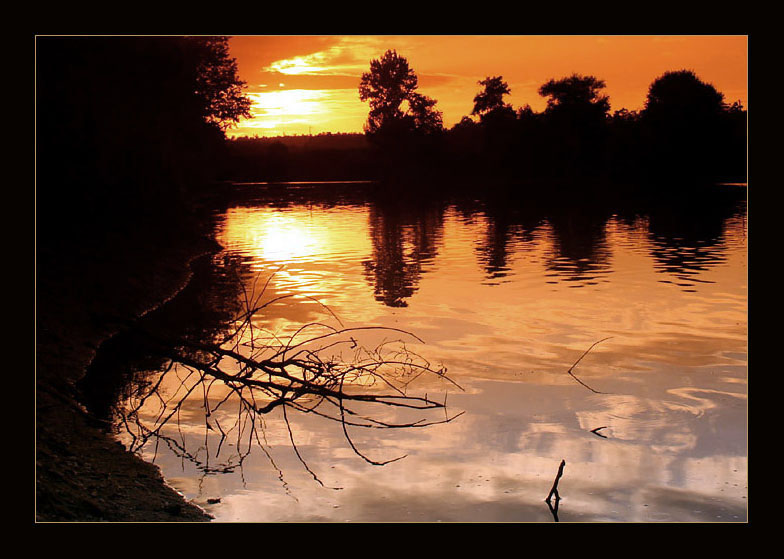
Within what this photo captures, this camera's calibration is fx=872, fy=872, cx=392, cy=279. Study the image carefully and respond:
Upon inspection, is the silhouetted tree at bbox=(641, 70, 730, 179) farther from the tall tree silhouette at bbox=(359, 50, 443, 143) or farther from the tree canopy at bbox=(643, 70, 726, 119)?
the tall tree silhouette at bbox=(359, 50, 443, 143)

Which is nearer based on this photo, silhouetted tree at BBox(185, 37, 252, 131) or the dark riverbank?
the dark riverbank

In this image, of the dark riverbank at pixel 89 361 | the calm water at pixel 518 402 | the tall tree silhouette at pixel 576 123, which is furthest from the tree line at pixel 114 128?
the tall tree silhouette at pixel 576 123

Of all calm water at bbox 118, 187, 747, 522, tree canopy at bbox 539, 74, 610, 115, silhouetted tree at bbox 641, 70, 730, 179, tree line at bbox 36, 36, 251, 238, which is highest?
tree canopy at bbox 539, 74, 610, 115

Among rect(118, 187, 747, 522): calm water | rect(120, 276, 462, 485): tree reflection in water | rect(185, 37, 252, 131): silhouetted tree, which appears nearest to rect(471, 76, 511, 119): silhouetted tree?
rect(185, 37, 252, 131): silhouetted tree

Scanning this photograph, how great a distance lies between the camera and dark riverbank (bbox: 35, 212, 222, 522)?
815 cm

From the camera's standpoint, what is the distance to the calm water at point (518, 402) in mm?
9055

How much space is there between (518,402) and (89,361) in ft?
22.1

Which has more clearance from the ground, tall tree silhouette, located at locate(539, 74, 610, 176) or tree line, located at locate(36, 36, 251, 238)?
tall tree silhouette, located at locate(539, 74, 610, 176)

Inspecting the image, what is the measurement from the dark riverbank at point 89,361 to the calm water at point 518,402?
0.60m

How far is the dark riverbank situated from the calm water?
60cm

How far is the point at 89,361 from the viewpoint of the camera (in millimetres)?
13781

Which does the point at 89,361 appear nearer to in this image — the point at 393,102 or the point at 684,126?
the point at 684,126

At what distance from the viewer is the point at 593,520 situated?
8523mm

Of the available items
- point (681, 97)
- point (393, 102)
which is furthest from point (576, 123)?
point (681, 97)
